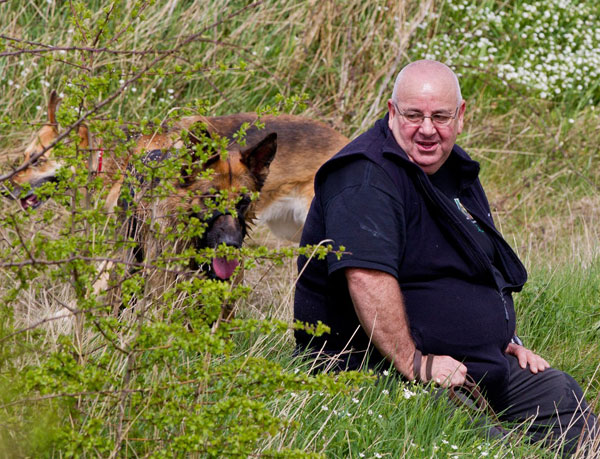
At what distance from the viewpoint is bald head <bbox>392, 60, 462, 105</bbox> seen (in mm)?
3639

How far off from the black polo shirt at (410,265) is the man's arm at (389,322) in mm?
88

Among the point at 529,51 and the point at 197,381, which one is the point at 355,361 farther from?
the point at 529,51

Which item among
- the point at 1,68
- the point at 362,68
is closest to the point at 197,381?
the point at 1,68

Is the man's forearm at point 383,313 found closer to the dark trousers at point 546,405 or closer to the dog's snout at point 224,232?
the dark trousers at point 546,405

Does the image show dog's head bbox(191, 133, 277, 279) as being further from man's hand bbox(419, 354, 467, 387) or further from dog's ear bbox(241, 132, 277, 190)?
→ man's hand bbox(419, 354, 467, 387)

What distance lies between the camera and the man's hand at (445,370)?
10.8 ft

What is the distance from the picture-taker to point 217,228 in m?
4.52

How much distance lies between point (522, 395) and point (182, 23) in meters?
4.83

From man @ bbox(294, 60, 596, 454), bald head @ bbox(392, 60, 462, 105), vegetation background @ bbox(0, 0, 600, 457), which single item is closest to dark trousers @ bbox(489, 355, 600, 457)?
man @ bbox(294, 60, 596, 454)

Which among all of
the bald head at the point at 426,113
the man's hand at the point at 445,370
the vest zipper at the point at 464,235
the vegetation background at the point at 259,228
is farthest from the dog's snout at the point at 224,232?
the man's hand at the point at 445,370

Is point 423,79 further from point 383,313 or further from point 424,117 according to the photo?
point 383,313

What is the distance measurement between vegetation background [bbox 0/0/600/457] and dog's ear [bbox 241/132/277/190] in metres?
0.43

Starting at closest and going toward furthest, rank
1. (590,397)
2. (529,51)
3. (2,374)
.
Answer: (2,374)
(590,397)
(529,51)

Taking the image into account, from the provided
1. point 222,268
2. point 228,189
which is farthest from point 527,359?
point 228,189
